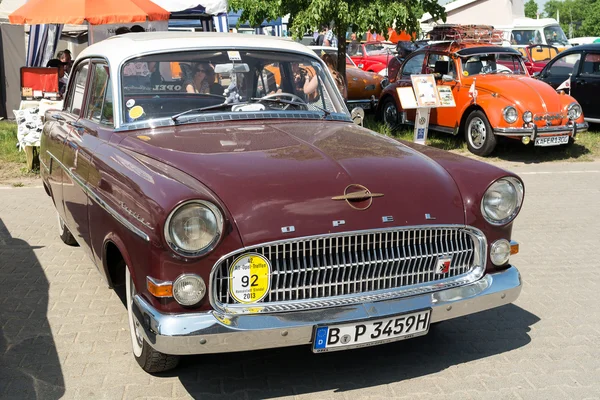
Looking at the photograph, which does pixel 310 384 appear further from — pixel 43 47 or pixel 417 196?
pixel 43 47

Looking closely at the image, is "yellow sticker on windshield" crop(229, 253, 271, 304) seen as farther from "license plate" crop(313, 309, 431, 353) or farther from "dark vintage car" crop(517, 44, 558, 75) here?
"dark vintage car" crop(517, 44, 558, 75)

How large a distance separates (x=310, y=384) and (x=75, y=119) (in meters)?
2.77

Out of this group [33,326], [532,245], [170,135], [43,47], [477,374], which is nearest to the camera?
[477,374]

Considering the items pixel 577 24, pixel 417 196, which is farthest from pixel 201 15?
pixel 577 24

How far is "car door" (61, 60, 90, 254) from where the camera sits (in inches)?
184

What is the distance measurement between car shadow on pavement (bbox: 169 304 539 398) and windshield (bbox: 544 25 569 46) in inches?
867

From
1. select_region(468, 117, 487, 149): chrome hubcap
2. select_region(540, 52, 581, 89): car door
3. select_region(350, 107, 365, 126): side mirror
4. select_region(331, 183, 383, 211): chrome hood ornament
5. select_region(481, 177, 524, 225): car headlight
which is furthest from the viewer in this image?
select_region(540, 52, 581, 89): car door

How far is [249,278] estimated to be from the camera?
11.2 ft

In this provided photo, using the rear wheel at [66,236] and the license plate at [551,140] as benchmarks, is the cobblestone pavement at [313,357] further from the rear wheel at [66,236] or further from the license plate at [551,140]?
the license plate at [551,140]

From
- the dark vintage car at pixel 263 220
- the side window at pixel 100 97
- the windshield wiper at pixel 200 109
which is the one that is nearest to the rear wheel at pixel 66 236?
the side window at pixel 100 97

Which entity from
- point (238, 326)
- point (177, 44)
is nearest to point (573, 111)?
point (177, 44)

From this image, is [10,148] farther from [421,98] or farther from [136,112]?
[136,112]

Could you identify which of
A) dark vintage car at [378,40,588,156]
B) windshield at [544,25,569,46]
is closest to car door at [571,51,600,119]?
dark vintage car at [378,40,588,156]

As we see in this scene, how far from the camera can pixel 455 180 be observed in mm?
4000
